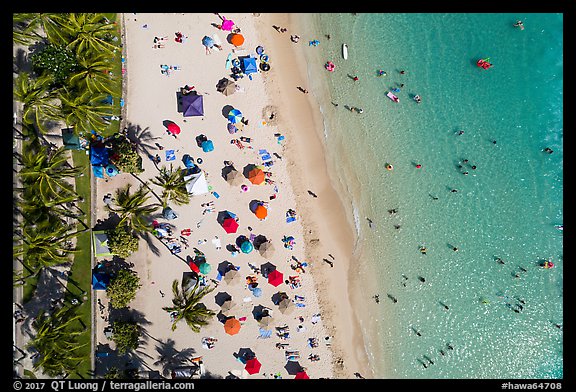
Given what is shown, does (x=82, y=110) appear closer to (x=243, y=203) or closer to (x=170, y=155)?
(x=170, y=155)

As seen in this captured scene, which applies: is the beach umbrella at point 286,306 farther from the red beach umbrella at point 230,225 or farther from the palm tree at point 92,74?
the palm tree at point 92,74

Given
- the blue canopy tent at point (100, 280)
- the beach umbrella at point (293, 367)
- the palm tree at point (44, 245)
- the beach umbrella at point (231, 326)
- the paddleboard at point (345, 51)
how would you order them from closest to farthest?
the palm tree at point (44, 245) → the blue canopy tent at point (100, 280) → the beach umbrella at point (231, 326) → the beach umbrella at point (293, 367) → the paddleboard at point (345, 51)

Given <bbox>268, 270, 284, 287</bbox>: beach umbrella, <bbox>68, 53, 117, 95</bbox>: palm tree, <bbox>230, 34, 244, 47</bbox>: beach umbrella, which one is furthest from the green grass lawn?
<bbox>230, 34, 244, 47</bbox>: beach umbrella

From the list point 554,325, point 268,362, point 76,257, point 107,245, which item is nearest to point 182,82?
point 107,245

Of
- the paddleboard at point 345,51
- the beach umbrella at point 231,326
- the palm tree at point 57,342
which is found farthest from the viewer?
the paddleboard at point 345,51

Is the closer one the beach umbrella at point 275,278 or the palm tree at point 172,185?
the palm tree at point 172,185

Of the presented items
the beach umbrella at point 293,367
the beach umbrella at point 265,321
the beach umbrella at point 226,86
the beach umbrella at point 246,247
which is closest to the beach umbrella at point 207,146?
the beach umbrella at point 226,86

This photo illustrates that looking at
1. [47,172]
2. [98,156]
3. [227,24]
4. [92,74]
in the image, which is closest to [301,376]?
[98,156]
